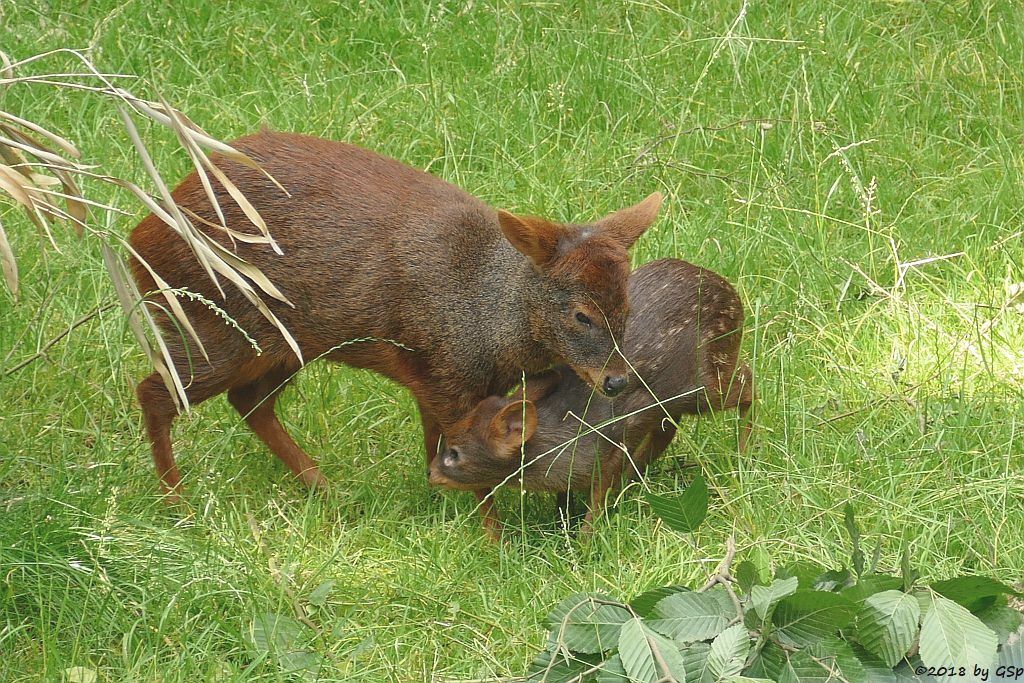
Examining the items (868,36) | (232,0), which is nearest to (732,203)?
(868,36)

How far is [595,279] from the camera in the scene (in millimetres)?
4598

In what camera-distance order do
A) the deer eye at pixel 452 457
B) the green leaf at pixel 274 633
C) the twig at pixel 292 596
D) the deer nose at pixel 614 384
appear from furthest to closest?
the deer eye at pixel 452 457
the deer nose at pixel 614 384
the twig at pixel 292 596
the green leaf at pixel 274 633

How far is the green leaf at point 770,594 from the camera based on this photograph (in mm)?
3105

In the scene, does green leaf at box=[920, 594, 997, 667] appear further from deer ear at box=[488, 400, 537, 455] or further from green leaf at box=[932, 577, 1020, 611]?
deer ear at box=[488, 400, 537, 455]

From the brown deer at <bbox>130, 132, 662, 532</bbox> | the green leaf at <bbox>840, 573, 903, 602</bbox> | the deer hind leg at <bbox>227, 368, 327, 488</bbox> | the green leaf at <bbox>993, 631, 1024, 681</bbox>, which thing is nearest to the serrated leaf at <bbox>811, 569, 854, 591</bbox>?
the green leaf at <bbox>840, 573, 903, 602</bbox>

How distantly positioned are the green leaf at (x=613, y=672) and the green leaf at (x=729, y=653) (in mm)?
200

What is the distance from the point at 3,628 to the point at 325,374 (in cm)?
192

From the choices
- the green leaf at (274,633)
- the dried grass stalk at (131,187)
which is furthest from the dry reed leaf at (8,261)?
A: the green leaf at (274,633)

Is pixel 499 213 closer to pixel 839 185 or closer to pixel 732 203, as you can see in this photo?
pixel 732 203

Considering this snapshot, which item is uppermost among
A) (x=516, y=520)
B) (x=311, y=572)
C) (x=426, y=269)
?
(x=426, y=269)

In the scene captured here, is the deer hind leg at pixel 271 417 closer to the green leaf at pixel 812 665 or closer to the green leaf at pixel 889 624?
the green leaf at pixel 812 665

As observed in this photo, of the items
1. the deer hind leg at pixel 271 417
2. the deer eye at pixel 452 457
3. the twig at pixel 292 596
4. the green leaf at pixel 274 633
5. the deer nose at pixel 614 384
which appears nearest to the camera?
the green leaf at pixel 274 633

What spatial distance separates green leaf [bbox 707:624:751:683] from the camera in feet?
10.0

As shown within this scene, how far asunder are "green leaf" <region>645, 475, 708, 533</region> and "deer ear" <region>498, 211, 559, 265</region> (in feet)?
4.89
